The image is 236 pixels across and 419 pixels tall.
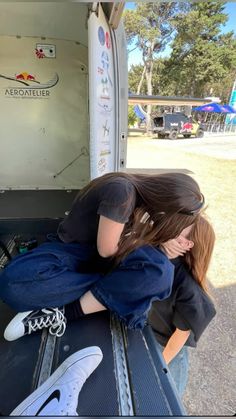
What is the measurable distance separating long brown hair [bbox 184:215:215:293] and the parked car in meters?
19.5

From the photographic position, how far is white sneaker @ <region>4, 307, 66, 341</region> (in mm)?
1591

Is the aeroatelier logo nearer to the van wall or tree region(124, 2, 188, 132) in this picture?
the van wall

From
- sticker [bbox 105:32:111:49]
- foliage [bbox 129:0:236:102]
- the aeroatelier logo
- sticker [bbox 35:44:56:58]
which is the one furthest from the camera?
foliage [bbox 129:0:236:102]

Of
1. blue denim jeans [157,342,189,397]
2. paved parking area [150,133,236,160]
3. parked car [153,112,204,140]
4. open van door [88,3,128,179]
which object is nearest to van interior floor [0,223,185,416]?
blue denim jeans [157,342,189,397]

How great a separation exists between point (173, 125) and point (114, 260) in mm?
19736

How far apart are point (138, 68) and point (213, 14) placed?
9473 millimetres

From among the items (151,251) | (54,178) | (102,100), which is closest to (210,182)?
(54,178)

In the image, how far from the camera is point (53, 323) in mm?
1659

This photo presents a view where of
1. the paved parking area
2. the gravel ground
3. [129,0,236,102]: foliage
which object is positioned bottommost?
the paved parking area

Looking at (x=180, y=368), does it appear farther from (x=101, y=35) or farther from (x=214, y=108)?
(x=214, y=108)

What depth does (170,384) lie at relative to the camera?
1.41 meters

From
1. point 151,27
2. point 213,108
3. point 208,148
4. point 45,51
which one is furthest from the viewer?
point 213,108

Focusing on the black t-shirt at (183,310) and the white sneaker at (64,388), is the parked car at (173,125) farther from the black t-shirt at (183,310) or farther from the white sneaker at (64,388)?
the white sneaker at (64,388)

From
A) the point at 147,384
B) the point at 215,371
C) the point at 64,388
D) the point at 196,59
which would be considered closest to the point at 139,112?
the point at 196,59
